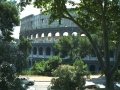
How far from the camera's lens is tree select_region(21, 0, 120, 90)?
695 inches

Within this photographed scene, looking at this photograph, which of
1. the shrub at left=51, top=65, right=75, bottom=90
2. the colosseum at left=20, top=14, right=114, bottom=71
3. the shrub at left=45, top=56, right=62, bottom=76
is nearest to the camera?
the shrub at left=51, top=65, right=75, bottom=90

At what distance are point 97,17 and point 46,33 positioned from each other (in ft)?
207

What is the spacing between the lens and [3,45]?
31.5 feet

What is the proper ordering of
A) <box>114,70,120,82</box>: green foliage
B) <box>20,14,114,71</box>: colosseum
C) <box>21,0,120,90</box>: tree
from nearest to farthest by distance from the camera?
<box>21,0,120,90</box>: tree, <box>114,70,120,82</box>: green foliage, <box>20,14,114,71</box>: colosseum

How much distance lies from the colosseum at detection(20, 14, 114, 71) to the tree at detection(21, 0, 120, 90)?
163 ft

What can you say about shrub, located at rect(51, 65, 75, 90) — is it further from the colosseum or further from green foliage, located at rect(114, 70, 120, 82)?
the colosseum

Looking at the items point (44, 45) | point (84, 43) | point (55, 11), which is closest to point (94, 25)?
point (55, 11)

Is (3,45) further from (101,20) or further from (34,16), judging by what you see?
(34,16)

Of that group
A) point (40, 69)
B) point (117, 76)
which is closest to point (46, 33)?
point (40, 69)

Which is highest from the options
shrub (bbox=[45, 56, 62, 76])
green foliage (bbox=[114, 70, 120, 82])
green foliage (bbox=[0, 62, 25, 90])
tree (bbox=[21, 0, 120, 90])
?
tree (bbox=[21, 0, 120, 90])

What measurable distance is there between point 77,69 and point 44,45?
57.1 meters

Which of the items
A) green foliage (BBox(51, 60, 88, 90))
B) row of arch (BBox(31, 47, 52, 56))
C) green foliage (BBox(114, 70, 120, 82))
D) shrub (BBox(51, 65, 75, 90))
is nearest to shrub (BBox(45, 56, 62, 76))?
green foliage (BBox(114, 70, 120, 82))

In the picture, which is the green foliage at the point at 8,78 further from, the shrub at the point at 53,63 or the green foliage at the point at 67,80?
the shrub at the point at 53,63

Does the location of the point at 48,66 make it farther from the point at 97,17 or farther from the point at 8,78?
the point at 8,78
